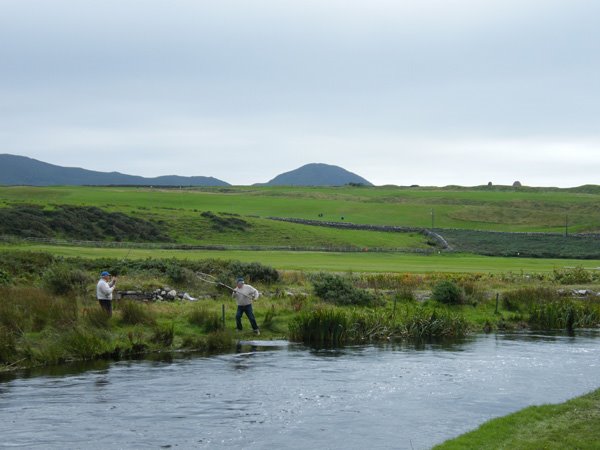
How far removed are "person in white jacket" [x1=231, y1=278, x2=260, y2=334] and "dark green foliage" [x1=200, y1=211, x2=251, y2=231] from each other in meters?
65.1

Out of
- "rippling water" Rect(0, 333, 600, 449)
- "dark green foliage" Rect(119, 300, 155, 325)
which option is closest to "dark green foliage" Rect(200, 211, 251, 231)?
"dark green foliage" Rect(119, 300, 155, 325)

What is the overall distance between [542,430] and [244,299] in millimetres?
15107

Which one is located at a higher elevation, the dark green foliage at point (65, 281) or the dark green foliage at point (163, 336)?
the dark green foliage at point (65, 281)

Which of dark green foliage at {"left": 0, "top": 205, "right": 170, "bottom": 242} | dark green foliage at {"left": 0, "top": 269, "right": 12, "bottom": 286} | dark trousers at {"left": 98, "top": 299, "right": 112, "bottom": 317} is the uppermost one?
dark green foliage at {"left": 0, "top": 205, "right": 170, "bottom": 242}

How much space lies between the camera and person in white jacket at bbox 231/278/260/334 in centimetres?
2900

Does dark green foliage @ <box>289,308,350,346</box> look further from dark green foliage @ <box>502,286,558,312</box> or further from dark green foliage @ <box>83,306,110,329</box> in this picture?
dark green foliage @ <box>502,286,558,312</box>

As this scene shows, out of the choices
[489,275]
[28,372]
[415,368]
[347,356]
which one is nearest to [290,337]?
[347,356]

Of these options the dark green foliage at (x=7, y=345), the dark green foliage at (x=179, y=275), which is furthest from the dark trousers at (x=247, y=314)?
the dark green foliage at (x=7, y=345)

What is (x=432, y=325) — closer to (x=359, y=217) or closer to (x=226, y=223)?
(x=226, y=223)

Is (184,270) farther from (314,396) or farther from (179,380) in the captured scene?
(314,396)

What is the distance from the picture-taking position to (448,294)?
37000mm

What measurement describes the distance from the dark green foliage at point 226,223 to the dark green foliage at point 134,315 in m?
65.4

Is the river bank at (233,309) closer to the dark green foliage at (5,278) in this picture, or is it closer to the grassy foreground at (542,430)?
the dark green foliage at (5,278)

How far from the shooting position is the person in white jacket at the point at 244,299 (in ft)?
95.1
